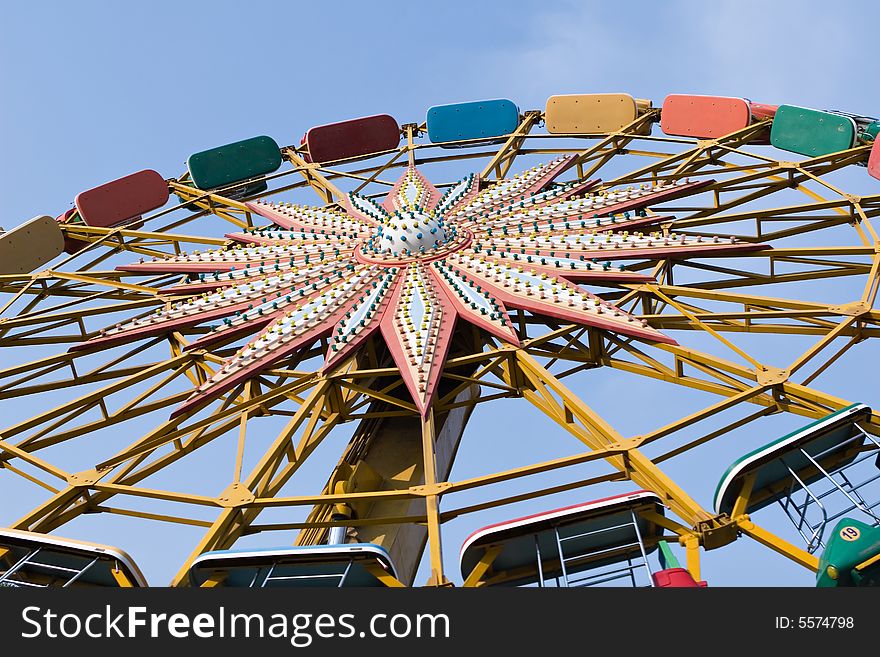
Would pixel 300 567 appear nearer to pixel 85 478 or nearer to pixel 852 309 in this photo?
pixel 85 478

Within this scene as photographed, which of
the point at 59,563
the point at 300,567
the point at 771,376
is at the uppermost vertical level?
the point at 771,376

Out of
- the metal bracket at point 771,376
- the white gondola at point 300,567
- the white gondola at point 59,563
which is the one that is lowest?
the white gondola at point 300,567

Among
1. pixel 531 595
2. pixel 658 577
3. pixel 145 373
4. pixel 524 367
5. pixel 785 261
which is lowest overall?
pixel 531 595

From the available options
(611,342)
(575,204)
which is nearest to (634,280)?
(611,342)

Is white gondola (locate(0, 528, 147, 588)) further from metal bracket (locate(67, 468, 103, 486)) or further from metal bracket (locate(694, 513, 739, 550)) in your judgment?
metal bracket (locate(694, 513, 739, 550))

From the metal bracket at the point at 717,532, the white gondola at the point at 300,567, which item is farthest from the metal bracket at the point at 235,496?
the metal bracket at the point at 717,532

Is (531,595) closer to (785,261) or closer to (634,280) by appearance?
(634,280)

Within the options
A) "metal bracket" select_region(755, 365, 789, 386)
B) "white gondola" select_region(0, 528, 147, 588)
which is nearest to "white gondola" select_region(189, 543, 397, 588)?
"white gondola" select_region(0, 528, 147, 588)

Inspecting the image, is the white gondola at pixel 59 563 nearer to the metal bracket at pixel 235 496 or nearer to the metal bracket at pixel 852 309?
the metal bracket at pixel 235 496

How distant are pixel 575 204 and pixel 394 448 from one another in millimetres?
6067

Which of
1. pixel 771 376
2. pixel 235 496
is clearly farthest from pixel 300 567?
pixel 771 376

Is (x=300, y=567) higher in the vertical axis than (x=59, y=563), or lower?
lower

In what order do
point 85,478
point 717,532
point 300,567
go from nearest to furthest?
point 300,567 < point 717,532 < point 85,478

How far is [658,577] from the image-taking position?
14430 millimetres
